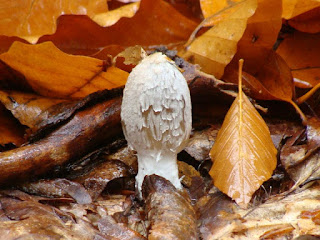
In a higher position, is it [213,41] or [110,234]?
[213,41]

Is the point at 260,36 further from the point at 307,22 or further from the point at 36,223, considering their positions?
the point at 36,223

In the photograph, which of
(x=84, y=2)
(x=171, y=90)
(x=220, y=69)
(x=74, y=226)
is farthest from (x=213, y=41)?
(x=74, y=226)

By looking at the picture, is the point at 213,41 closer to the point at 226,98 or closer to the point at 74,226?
the point at 226,98

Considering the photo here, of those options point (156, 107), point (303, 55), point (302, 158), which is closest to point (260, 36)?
point (303, 55)

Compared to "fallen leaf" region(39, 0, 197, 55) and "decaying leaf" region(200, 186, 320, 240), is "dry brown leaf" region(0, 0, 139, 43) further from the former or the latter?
"decaying leaf" region(200, 186, 320, 240)

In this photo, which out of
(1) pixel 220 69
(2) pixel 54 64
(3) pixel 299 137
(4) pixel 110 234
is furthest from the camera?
(1) pixel 220 69

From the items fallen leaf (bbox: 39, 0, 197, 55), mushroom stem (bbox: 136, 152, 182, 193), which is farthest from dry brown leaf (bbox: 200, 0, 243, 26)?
mushroom stem (bbox: 136, 152, 182, 193)
